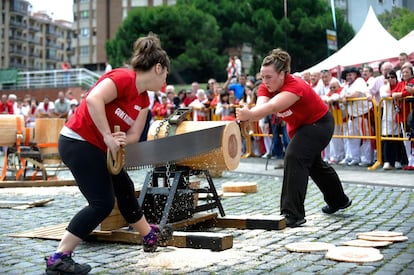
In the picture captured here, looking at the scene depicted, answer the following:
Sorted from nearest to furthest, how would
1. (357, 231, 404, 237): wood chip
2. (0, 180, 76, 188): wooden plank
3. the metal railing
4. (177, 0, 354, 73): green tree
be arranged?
(357, 231, 404, 237): wood chip
(0, 180, 76, 188): wooden plank
(177, 0, 354, 73): green tree
the metal railing

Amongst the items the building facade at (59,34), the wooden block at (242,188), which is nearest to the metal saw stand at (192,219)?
the wooden block at (242,188)

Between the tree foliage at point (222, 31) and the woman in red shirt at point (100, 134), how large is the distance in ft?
145

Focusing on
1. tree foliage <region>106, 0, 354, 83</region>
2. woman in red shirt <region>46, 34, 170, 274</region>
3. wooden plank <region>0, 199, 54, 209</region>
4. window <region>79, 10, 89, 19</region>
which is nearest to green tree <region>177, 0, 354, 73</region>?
tree foliage <region>106, 0, 354, 83</region>

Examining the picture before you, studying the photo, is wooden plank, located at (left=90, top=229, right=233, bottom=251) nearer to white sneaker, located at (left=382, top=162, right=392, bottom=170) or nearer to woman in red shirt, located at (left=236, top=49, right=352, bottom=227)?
woman in red shirt, located at (left=236, top=49, right=352, bottom=227)

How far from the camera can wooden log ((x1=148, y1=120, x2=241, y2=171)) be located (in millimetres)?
5570

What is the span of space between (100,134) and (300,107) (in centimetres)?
273

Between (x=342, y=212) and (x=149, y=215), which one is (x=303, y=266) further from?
(x=342, y=212)

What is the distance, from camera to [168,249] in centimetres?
529

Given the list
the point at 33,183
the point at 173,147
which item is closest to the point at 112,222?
the point at 173,147

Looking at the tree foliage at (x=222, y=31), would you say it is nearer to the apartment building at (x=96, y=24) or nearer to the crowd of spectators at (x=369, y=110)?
the apartment building at (x=96, y=24)

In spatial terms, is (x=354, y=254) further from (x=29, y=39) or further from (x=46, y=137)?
(x=29, y=39)

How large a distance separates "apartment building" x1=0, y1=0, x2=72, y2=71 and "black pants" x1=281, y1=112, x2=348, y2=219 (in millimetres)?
109038

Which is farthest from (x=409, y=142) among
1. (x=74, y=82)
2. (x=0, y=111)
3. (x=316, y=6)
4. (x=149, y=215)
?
(x=74, y=82)

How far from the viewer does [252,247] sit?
210 inches
